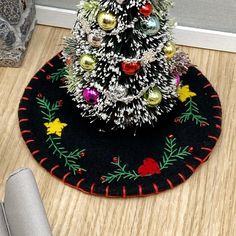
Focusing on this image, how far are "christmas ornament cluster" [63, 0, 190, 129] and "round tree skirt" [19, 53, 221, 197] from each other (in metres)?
0.08

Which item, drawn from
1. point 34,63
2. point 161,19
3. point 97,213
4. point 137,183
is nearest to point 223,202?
point 137,183

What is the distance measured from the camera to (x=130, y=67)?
6.60 ft

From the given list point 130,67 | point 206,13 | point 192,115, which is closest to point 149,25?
point 130,67

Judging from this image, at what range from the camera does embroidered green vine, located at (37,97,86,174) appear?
7.15ft

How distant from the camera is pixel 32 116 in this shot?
7.66ft

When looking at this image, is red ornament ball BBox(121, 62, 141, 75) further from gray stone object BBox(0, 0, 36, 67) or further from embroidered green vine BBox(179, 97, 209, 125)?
gray stone object BBox(0, 0, 36, 67)

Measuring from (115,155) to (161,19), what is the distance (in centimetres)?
60

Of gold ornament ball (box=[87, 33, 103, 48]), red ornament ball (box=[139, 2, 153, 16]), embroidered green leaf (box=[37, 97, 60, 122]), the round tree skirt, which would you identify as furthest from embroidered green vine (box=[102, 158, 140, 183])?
red ornament ball (box=[139, 2, 153, 16])

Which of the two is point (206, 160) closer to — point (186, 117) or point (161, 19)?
point (186, 117)

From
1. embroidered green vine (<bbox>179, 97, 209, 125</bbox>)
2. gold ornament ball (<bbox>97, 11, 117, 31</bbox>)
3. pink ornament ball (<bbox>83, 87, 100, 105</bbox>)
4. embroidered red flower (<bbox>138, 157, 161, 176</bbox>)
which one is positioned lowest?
embroidered red flower (<bbox>138, 157, 161, 176</bbox>)

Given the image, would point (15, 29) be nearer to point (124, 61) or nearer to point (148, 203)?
point (124, 61)

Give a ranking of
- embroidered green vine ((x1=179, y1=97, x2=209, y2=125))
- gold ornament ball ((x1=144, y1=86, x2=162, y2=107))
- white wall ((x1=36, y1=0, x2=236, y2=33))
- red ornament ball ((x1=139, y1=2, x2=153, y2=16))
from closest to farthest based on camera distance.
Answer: red ornament ball ((x1=139, y1=2, x2=153, y2=16)), gold ornament ball ((x1=144, y1=86, x2=162, y2=107)), embroidered green vine ((x1=179, y1=97, x2=209, y2=125)), white wall ((x1=36, y1=0, x2=236, y2=33))

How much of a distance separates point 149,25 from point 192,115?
21.7 inches

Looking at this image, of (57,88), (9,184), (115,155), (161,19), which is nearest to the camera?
(9,184)
